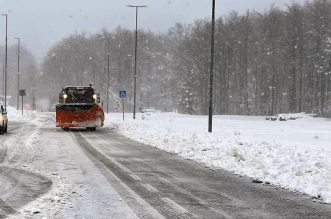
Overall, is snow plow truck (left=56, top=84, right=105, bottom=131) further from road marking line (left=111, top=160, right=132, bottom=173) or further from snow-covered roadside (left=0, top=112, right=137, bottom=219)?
road marking line (left=111, top=160, right=132, bottom=173)

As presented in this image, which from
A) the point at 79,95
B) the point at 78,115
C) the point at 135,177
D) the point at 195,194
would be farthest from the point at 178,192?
the point at 79,95

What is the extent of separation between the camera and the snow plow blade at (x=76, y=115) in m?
29.3

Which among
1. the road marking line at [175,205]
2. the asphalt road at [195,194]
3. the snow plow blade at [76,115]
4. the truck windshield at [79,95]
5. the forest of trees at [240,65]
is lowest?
the asphalt road at [195,194]

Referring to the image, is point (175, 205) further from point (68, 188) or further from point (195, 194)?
point (68, 188)

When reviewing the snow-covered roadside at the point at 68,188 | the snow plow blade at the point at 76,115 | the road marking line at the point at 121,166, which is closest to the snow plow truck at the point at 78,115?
the snow plow blade at the point at 76,115

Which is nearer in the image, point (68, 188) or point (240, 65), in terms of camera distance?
point (68, 188)

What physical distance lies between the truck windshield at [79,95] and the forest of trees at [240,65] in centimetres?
3201

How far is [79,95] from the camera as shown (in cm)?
3238

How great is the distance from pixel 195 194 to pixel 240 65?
224 feet

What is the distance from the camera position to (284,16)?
71.8 m

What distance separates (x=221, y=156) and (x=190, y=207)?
23.8ft

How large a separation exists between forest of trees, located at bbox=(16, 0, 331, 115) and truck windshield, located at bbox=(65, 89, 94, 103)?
1260 inches

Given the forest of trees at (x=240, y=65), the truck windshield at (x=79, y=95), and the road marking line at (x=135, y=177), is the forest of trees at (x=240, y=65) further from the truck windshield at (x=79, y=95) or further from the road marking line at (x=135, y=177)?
the road marking line at (x=135, y=177)

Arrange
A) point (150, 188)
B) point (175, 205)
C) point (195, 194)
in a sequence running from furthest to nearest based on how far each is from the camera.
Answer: point (150, 188) < point (195, 194) < point (175, 205)
